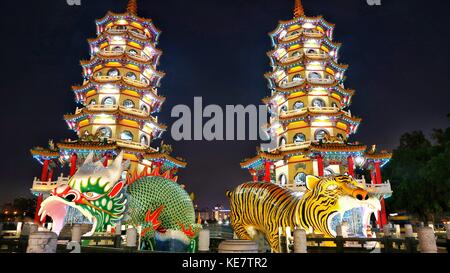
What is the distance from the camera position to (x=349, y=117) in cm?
2394

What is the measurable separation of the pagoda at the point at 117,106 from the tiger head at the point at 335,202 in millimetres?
16391

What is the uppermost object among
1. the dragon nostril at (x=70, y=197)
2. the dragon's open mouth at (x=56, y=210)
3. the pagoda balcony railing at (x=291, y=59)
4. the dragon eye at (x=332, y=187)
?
the pagoda balcony railing at (x=291, y=59)

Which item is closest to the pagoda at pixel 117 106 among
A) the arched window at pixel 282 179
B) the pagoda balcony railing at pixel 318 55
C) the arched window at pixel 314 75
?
the arched window at pixel 282 179

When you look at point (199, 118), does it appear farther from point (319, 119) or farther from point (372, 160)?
point (372, 160)

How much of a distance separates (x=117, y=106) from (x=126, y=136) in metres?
2.47

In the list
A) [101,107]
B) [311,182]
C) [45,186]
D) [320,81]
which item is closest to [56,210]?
[311,182]

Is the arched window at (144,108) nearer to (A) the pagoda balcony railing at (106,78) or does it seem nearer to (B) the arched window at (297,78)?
(A) the pagoda balcony railing at (106,78)

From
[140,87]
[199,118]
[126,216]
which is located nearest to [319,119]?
[199,118]

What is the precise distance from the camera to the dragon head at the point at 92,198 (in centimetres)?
855

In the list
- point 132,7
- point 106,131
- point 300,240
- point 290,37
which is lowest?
point 300,240

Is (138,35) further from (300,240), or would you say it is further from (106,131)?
(300,240)

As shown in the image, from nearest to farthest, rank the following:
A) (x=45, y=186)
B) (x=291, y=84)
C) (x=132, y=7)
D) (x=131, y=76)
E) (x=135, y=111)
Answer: (x=45, y=186) < (x=135, y=111) < (x=291, y=84) < (x=131, y=76) < (x=132, y=7)

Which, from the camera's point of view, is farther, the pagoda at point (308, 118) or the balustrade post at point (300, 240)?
the pagoda at point (308, 118)

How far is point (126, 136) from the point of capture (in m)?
24.1
